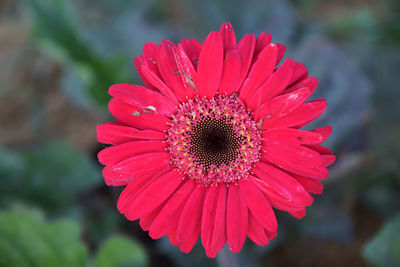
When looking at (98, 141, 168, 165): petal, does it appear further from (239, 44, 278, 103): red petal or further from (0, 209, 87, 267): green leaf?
(0, 209, 87, 267): green leaf

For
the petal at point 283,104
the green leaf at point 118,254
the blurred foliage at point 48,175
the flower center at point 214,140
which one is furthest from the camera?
the blurred foliage at point 48,175

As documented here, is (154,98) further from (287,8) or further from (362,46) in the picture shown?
(362,46)

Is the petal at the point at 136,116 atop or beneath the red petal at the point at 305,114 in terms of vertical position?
beneath

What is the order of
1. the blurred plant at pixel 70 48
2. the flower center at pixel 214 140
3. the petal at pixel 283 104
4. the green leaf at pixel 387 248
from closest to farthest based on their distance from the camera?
the petal at pixel 283 104 < the flower center at pixel 214 140 < the green leaf at pixel 387 248 < the blurred plant at pixel 70 48

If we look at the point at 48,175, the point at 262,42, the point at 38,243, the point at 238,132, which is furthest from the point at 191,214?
the point at 48,175

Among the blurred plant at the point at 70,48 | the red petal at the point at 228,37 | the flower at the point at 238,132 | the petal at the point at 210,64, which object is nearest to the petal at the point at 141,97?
the flower at the point at 238,132

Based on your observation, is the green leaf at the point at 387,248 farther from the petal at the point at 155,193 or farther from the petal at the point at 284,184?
the petal at the point at 155,193

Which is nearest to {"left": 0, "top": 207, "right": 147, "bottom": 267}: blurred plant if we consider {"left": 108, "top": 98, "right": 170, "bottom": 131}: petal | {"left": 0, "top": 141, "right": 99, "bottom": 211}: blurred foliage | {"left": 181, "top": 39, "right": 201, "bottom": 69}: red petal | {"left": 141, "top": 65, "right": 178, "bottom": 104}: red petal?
{"left": 0, "top": 141, "right": 99, "bottom": 211}: blurred foliage

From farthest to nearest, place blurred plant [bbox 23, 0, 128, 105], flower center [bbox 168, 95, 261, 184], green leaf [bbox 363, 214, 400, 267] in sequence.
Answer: blurred plant [bbox 23, 0, 128, 105] → green leaf [bbox 363, 214, 400, 267] → flower center [bbox 168, 95, 261, 184]
